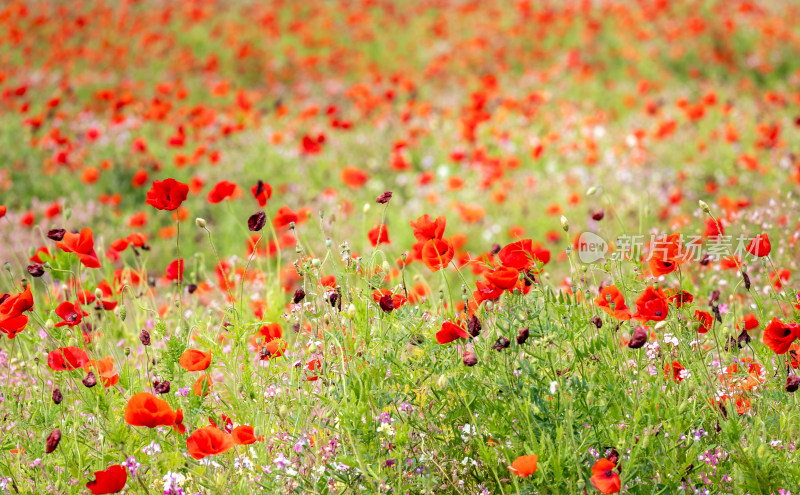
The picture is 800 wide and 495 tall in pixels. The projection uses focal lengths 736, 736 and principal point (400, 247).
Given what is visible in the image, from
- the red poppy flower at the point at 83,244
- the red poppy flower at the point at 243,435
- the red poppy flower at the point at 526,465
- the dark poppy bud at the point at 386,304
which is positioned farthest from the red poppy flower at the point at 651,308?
the red poppy flower at the point at 83,244

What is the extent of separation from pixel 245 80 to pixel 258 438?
10.5m

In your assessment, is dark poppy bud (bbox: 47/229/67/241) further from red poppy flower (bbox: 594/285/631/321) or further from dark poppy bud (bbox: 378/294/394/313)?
red poppy flower (bbox: 594/285/631/321)

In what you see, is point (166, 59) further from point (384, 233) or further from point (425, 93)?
point (384, 233)

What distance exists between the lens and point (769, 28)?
10648 mm

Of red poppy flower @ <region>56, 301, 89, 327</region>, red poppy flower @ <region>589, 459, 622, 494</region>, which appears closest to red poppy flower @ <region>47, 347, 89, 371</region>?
red poppy flower @ <region>56, 301, 89, 327</region>

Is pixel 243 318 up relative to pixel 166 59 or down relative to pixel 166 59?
up

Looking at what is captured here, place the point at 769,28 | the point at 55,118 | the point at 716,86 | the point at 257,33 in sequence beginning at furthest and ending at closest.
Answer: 1. the point at 257,33
2. the point at 769,28
3. the point at 716,86
4. the point at 55,118

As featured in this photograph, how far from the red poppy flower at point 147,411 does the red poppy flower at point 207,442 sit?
0.29 ft

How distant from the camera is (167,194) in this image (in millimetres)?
2521

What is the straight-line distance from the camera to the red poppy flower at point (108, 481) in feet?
6.34

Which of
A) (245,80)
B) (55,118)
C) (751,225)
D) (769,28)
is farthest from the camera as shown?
(245,80)

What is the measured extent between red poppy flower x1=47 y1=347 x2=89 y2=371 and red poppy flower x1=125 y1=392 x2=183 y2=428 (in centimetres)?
47

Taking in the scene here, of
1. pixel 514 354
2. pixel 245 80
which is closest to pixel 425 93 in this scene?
pixel 245 80

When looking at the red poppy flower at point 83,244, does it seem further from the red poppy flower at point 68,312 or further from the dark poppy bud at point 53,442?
the dark poppy bud at point 53,442
